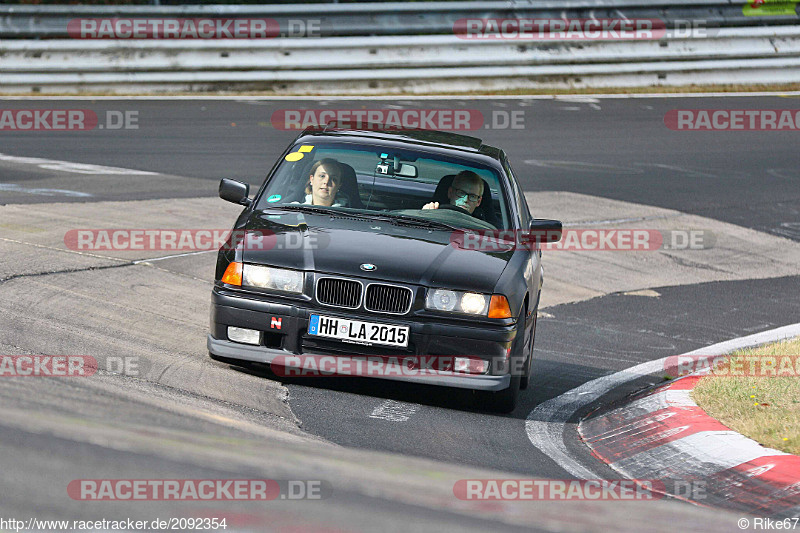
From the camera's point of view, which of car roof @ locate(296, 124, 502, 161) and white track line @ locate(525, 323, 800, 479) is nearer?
white track line @ locate(525, 323, 800, 479)

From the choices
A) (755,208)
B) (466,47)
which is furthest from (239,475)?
(466,47)

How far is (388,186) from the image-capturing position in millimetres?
7602

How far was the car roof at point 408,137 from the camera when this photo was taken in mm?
7582

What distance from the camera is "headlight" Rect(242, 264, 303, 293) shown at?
608 cm

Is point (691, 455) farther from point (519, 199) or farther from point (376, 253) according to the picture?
point (519, 199)

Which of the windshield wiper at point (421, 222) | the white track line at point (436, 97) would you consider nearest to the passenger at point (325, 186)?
the windshield wiper at point (421, 222)

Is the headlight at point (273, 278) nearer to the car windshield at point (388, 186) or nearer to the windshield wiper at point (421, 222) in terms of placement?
the car windshield at point (388, 186)

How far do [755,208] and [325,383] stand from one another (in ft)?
34.7

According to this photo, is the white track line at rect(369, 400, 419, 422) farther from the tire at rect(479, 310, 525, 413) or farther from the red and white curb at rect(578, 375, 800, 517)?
the red and white curb at rect(578, 375, 800, 517)


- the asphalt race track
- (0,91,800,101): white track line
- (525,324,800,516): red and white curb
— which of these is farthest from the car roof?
(0,91,800,101): white track line

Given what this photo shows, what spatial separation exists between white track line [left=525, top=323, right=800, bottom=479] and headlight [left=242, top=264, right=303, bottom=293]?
150 cm

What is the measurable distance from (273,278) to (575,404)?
210 centimetres

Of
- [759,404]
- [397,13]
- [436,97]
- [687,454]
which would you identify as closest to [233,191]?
[687,454]

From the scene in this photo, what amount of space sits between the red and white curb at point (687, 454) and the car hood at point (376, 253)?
94 centimetres
